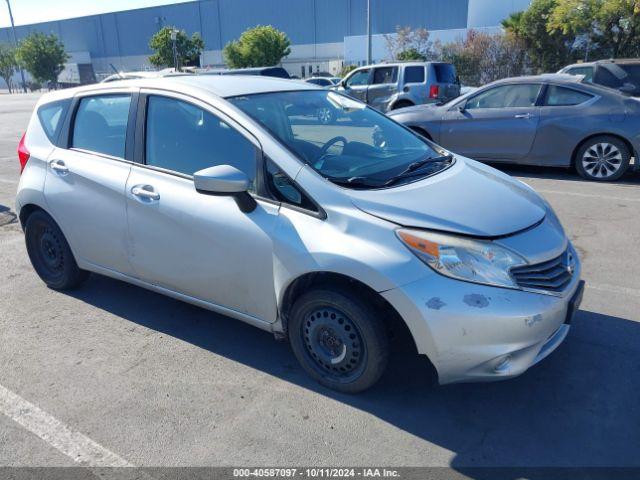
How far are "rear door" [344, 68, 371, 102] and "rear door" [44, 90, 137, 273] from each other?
1293 cm

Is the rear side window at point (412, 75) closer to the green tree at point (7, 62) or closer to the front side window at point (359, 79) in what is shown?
the front side window at point (359, 79)

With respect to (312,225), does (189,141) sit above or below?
above

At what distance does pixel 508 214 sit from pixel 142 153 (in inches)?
92.2

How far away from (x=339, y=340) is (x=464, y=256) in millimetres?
819

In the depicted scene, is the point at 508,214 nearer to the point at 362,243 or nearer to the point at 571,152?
the point at 362,243

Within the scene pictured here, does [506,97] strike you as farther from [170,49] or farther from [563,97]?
[170,49]

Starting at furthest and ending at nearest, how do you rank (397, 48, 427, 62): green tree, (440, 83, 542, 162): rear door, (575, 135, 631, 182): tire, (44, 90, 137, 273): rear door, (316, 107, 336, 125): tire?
1. (397, 48, 427, 62): green tree
2. (440, 83, 542, 162): rear door
3. (575, 135, 631, 182): tire
4. (316, 107, 336, 125): tire
5. (44, 90, 137, 273): rear door

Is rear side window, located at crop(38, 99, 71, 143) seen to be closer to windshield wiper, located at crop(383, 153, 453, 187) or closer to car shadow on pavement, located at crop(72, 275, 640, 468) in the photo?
car shadow on pavement, located at crop(72, 275, 640, 468)

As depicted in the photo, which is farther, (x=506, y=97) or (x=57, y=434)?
(x=506, y=97)

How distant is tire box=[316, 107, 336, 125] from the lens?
3852mm

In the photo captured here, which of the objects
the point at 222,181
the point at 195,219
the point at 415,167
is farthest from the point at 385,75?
the point at 222,181

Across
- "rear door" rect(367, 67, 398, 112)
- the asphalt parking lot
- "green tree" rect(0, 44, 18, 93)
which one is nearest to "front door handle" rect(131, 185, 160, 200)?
the asphalt parking lot

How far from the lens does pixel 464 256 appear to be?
2670 mm

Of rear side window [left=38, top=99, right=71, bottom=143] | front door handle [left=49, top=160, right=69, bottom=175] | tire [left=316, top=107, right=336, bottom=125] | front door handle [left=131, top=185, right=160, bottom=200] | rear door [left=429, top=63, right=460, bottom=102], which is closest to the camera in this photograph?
front door handle [left=131, top=185, right=160, bottom=200]
